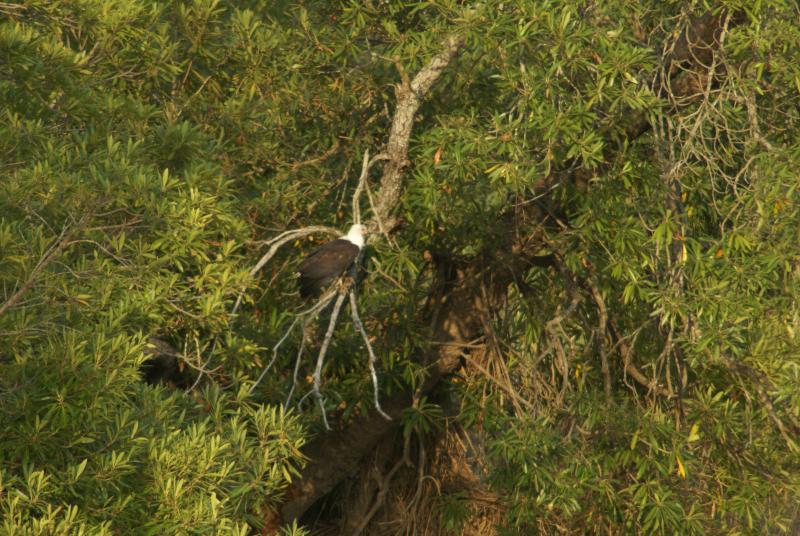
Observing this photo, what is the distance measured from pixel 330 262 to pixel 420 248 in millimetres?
1836

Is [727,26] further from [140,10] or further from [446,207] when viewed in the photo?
[140,10]

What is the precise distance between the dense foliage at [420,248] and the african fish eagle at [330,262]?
416 millimetres

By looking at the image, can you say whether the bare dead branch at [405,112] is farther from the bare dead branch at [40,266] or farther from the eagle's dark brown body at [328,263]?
the bare dead branch at [40,266]

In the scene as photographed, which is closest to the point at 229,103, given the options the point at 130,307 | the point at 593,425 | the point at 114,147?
the point at 114,147

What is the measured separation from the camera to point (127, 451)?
493 centimetres

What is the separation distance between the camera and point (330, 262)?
630cm

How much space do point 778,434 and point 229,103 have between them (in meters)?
4.26

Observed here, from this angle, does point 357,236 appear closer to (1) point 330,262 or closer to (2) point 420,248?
(1) point 330,262

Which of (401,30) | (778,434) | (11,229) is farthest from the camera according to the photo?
(401,30)

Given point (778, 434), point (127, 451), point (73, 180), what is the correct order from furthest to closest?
point (778, 434), point (73, 180), point (127, 451)

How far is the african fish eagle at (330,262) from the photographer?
6301 mm

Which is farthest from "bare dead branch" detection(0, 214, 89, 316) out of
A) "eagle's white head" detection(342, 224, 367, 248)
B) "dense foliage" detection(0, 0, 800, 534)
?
"eagle's white head" detection(342, 224, 367, 248)

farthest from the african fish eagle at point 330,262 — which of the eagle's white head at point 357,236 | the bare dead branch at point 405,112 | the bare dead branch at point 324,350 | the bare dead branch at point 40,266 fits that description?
the bare dead branch at point 40,266

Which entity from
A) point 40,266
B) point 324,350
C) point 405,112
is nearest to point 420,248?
point 405,112
